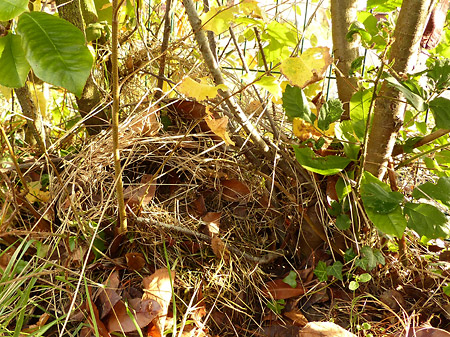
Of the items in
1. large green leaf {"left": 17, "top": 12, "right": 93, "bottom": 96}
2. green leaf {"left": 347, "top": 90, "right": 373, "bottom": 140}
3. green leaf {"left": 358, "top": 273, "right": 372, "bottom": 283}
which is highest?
large green leaf {"left": 17, "top": 12, "right": 93, "bottom": 96}

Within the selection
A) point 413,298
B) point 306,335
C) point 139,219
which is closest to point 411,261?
point 413,298

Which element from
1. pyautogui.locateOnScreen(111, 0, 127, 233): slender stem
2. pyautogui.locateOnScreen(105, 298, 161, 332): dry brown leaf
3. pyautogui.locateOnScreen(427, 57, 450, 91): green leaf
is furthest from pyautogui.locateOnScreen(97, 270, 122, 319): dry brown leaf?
pyautogui.locateOnScreen(427, 57, 450, 91): green leaf

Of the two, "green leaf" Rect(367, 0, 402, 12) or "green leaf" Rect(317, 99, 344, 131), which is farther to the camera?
"green leaf" Rect(367, 0, 402, 12)

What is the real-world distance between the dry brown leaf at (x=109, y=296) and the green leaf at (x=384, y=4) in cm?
103

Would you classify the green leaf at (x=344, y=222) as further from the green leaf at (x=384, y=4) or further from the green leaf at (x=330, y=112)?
the green leaf at (x=384, y=4)

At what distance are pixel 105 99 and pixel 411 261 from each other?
40.5 inches

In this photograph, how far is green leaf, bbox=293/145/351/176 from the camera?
1.06 meters

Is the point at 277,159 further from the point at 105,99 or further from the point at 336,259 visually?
the point at 105,99

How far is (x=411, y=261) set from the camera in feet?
4.14

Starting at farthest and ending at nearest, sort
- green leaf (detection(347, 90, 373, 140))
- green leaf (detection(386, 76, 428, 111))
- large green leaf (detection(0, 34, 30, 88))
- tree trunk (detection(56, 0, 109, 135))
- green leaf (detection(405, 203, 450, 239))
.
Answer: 1. tree trunk (detection(56, 0, 109, 135))
2. green leaf (detection(347, 90, 373, 140))
3. green leaf (detection(405, 203, 450, 239))
4. green leaf (detection(386, 76, 428, 111))
5. large green leaf (detection(0, 34, 30, 88))

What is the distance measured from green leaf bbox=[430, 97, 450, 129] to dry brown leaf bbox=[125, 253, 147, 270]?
769mm

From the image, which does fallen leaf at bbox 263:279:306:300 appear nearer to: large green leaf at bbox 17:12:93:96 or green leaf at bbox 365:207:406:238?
green leaf at bbox 365:207:406:238

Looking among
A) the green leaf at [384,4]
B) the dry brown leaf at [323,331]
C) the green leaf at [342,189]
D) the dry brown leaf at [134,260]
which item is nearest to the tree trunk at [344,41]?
the green leaf at [384,4]

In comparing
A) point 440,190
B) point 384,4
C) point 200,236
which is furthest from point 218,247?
point 384,4
